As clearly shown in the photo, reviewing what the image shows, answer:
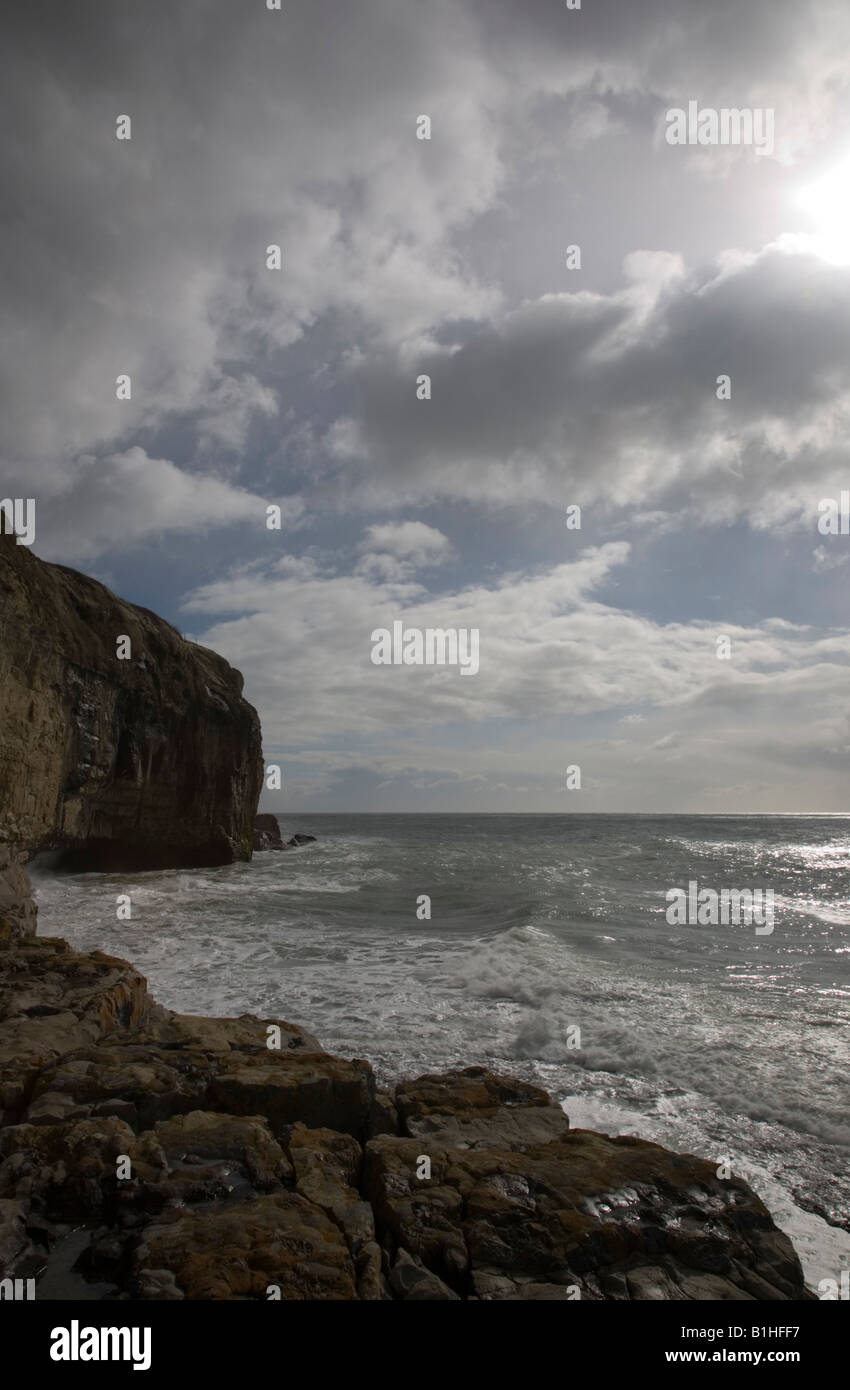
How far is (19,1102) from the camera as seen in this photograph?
539cm

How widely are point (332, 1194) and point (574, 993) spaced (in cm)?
781

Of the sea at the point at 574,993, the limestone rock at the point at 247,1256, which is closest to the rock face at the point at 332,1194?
the limestone rock at the point at 247,1256

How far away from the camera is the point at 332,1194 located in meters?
4.40

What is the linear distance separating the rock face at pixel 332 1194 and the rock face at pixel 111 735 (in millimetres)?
9064

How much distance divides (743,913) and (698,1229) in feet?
64.2

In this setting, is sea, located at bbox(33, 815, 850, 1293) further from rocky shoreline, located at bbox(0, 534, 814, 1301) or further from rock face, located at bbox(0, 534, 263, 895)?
rock face, located at bbox(0, 534, 263, 895)

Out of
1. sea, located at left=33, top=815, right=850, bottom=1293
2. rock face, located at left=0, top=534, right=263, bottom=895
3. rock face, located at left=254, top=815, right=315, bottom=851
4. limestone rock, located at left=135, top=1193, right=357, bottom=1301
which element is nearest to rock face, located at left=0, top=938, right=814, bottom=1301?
limestone rock, located at left=135, top=1193, right=357, bottom=1301

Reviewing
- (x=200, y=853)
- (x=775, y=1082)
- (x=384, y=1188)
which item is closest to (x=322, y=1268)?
(x=384, y=1188)

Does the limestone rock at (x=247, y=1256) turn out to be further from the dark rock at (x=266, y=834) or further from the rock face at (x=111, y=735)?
the dark rock at (x=266, y=834)

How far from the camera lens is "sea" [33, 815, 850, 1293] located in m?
6.78

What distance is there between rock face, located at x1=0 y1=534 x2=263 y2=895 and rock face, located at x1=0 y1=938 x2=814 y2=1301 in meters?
9.06

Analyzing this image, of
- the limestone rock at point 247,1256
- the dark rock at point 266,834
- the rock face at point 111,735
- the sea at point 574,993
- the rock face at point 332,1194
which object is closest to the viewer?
the limestone rock at point 247,1256

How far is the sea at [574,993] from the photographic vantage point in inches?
267

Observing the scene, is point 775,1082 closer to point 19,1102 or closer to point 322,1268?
point 322,1268
